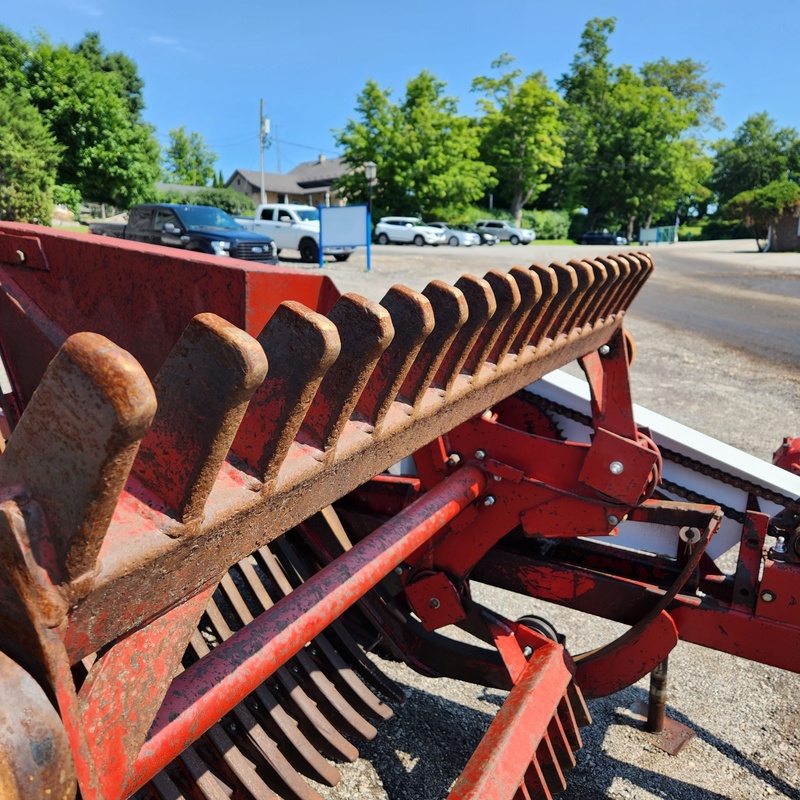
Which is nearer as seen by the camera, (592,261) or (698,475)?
(592,261)

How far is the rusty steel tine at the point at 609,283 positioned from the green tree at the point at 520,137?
51096 mm

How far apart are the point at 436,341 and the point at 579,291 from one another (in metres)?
0.99

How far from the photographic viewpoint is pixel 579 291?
2.33m

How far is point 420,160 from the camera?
43.2 metres

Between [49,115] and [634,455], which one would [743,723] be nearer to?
[634,455]

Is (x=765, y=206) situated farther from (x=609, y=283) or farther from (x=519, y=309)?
(x=519, y=309)

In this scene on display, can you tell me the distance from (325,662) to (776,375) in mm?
7965

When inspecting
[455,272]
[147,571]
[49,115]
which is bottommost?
[455,272]

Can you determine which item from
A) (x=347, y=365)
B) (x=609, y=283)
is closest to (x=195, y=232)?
(x=609, y=283)

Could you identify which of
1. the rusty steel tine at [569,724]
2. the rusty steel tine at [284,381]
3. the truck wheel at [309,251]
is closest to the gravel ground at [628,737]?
the rusty steel tine at [569,724]

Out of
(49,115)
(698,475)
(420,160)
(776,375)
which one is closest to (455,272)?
(776,375)

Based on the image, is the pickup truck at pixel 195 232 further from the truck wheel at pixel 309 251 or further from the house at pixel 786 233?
the house at pixel 786 233

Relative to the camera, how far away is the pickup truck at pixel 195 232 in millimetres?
15305

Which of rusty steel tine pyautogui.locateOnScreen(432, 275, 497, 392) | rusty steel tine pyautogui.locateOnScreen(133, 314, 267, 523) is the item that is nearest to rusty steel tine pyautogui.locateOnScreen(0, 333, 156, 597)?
rusty steel tine pyautogui.locateOnScreen(133, 314, 267, 523)
